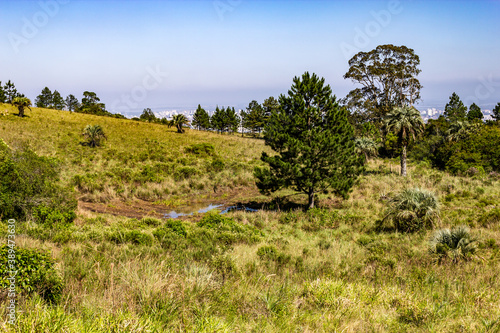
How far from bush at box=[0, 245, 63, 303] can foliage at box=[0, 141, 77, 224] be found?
7.37m

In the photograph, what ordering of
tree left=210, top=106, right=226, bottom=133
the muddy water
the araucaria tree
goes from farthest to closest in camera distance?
tree left=210, top=106, right=226, bottom=133 < the muddy water < the araucaria tree

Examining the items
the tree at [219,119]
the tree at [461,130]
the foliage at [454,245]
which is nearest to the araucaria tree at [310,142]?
the foliage at [454,245]

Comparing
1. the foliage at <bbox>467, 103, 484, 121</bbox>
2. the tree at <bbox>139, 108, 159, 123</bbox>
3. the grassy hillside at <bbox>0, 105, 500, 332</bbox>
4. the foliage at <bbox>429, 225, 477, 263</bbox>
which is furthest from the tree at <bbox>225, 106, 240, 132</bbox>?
the foliage at <bbox>429, 225, 477, 263</bbox>

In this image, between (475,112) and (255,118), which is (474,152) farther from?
(255,118)

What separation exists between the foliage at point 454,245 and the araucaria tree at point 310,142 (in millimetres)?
7590

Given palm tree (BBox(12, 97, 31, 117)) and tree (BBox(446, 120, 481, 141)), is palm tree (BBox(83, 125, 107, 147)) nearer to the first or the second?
palm tree (BBox(12, 97, 31, 117))

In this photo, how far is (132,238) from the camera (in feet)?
29.2

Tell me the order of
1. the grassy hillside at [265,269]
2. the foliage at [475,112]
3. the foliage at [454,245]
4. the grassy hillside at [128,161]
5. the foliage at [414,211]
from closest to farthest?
1. the grassy hillside at [265,269]
2. the foliage at [454,245]
3. the foliage at [414,211]
4. the grassy hillside at [128,161]
5. the foliage at [475,112]

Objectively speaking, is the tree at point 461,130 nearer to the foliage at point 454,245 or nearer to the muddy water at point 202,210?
the muddy water at point 202,210

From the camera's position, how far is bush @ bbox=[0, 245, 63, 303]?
346 centimetres

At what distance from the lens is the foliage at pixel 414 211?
12172 millimetres

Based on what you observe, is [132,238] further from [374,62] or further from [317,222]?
[374,62]

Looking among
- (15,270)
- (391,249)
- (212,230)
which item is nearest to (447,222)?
(391,249)

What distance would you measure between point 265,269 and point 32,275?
425 cm
